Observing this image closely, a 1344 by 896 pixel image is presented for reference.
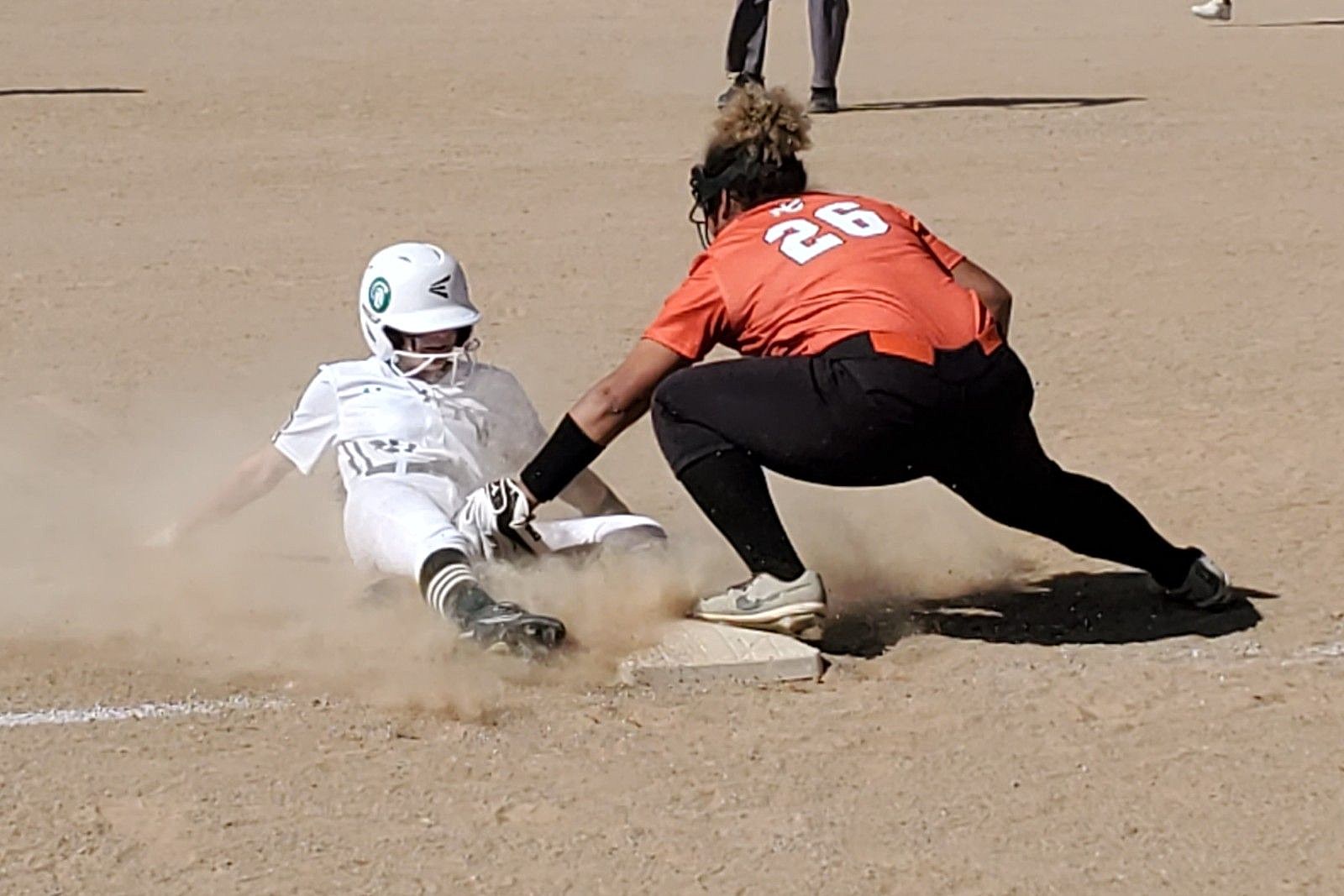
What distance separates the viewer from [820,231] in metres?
5.60

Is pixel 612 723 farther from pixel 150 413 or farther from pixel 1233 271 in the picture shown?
pixel 1233 271

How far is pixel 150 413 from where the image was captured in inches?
326

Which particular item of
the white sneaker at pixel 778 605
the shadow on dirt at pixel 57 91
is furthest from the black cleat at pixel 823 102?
the white sneaker at pixel 778 605

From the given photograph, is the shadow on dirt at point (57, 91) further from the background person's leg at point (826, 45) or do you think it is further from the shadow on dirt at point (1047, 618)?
the shadow on dirt at point (1047, 618)

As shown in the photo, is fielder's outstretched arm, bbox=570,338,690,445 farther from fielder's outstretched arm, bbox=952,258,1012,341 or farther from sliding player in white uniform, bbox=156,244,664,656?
fielder's outstretched arm, bbox=952,258,1012,341

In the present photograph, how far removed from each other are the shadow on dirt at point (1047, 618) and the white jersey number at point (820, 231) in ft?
3.35

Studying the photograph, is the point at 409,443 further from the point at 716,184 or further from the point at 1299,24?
the point at 1299,24

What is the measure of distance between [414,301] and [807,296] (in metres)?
1.24

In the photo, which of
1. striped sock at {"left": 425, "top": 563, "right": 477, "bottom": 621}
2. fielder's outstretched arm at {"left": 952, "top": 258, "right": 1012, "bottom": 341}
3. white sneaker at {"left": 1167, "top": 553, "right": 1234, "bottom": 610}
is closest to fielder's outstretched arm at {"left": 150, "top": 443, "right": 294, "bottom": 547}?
striped sock at {"left": 425, "top": 563, "right": 477, "bottom": 621}

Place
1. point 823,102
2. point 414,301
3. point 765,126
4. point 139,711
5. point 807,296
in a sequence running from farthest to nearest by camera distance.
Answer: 1. point 823,102
2. point 414,301
3. point 765,126
4. point 807,296
5. point 139,711

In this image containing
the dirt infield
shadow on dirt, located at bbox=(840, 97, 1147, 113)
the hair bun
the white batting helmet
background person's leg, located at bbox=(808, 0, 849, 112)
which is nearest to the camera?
the dirt infield

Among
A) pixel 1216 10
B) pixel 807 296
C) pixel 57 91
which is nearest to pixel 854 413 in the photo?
pixel 807 296

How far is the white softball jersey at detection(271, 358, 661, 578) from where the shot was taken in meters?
5.93

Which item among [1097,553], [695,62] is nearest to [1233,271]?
[1097,553]
